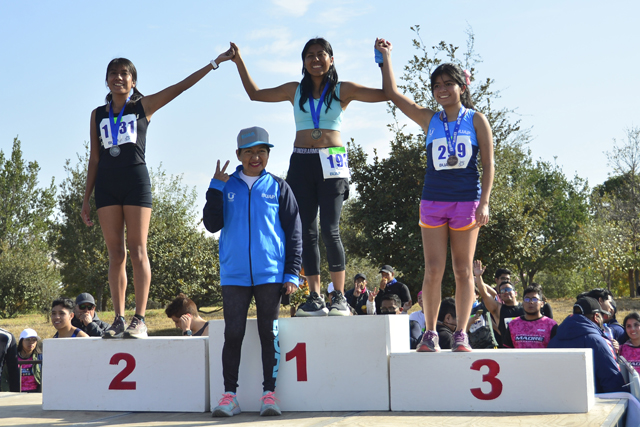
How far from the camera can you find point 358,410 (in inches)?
147

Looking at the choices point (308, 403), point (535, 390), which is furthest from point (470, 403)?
point (308, 403)

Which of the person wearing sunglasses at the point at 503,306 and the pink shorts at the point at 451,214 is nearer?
the pink shorts at the point at 451,214

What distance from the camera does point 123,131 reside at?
13.9ft

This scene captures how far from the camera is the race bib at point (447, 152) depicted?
3750mm

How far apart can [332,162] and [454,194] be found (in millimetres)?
877

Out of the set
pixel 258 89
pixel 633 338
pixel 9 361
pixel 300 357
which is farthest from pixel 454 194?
pixel 9 361

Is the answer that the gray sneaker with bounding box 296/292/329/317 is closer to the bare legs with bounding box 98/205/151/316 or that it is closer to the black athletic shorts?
the bare legs with bounding box 98/205/151/316

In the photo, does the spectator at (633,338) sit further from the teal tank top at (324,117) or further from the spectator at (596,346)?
the teal tank top at (324,117)

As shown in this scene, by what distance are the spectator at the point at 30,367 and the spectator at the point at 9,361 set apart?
0.26 m

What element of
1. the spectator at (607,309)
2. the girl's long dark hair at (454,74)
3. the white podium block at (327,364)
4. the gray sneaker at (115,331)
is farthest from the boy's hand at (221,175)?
the spectator at (607,309)

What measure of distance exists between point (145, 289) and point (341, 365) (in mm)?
1601

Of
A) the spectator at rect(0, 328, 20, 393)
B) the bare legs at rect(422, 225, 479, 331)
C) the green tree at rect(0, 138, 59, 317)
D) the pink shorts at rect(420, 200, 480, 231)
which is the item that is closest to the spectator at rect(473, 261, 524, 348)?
the bare legs at rect(422, 225, 479, 331)

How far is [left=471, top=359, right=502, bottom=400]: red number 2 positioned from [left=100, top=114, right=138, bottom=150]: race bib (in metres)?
2.87

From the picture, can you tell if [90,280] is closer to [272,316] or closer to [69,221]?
[69,221]
